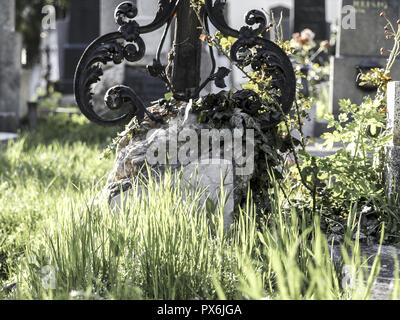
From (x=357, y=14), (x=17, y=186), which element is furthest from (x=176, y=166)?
(x=357, y=14)

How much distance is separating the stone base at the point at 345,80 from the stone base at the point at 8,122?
396cm

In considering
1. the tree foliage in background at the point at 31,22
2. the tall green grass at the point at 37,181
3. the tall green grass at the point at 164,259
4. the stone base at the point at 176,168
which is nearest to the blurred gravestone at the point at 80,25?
the tree foliage in background at the point at 31,22

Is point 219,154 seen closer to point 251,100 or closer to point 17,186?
point 251,100

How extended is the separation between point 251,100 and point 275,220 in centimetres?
87

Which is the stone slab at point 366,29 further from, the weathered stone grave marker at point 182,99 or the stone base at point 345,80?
the weathered stone grave marker at point 182,99

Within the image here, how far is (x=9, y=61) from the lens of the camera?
792 cm

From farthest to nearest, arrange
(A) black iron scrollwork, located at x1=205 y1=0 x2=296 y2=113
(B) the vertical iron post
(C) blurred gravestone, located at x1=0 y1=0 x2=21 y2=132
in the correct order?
(C) blurred gravestone, located at x1=0 y1=0 x2=21 y2=132, (B) the vertical iron post, (A) black iron scrollwork, located at x1=205 y1=0 x2=296 y2=113

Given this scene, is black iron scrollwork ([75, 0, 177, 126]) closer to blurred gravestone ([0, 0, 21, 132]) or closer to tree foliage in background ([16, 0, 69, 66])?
blurred gravestone ([0, 0, 21, 132])

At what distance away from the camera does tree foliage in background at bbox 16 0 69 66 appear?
16297 millimetres

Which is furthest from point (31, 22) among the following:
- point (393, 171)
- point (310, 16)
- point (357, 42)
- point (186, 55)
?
point (393, 171)

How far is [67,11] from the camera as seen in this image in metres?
17.2

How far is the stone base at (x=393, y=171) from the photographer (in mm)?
2631

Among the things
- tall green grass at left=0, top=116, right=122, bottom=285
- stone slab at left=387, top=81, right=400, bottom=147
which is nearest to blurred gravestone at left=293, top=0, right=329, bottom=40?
tall green grass at left=0, top=116, right=122, bottom=285

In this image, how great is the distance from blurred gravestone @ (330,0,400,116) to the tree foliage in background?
1200 cm
